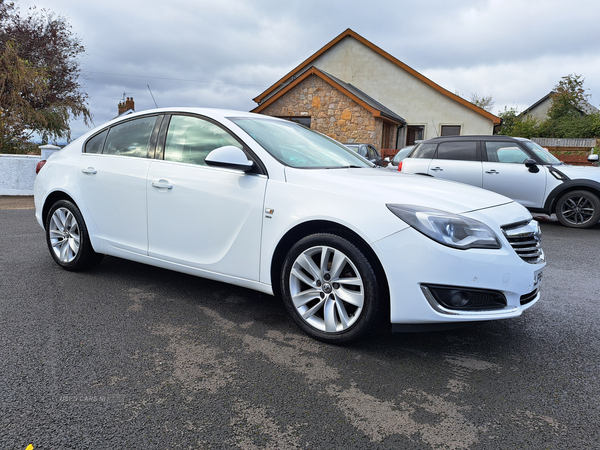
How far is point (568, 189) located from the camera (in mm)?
8852

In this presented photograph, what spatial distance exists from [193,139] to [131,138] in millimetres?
813

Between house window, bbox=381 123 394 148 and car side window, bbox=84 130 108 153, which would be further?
house window, bbox=381 123 394 148

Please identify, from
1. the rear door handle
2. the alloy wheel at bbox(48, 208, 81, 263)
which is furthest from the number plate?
the alloy wheel at bbox(48, 208, 81, 263)

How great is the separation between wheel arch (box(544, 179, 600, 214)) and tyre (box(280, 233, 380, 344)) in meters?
7.26

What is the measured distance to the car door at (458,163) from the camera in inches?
368

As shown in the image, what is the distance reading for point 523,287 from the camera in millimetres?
2979

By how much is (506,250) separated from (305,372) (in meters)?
1.45

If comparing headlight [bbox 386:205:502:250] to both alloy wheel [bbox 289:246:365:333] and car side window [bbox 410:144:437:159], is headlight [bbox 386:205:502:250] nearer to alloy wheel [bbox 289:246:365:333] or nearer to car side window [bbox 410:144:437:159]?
alloy wheel [bbox 289:246:365:333]

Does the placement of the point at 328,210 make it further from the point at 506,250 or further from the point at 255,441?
the point at 255,441

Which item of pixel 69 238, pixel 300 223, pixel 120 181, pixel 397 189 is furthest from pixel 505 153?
pixel 69 238

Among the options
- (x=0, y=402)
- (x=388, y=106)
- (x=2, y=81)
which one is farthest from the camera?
(x=388, y=106)

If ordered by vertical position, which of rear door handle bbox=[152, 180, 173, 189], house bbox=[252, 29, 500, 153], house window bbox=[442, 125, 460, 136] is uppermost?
house bbox=[252, 29, 500, 153]

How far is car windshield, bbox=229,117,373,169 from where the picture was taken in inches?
A: 145

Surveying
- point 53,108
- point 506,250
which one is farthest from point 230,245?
point 53,108
